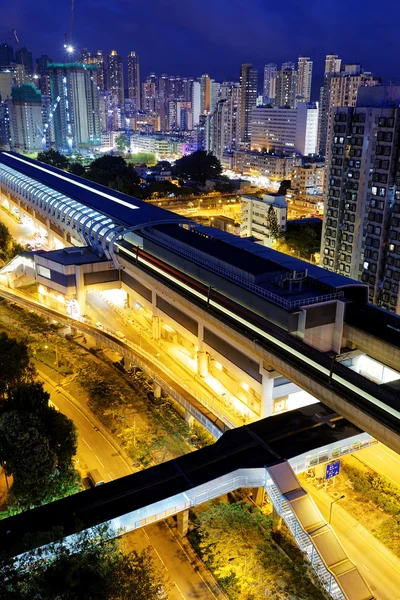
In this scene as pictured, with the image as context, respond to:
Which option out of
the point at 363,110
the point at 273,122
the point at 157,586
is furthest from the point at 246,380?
the point at 273,122

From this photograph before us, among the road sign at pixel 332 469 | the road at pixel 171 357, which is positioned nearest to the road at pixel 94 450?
the road at pixel 171 357

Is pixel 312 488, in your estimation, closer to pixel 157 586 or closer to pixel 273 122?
pixel 157 586

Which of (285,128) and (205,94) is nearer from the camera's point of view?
(285,128)

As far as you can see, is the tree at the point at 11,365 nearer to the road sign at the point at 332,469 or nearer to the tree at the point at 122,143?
the road sign at the point at 332,469

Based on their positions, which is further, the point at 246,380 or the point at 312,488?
the point at 246,380

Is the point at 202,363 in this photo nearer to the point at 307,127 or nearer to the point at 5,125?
the point at 307,127

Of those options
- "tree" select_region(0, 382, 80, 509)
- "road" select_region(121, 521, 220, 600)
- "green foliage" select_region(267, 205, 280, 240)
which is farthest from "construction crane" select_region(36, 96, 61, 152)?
"road" select_region(121, 521, 220, 600)

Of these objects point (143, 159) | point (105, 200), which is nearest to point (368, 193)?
point (105, 200)
